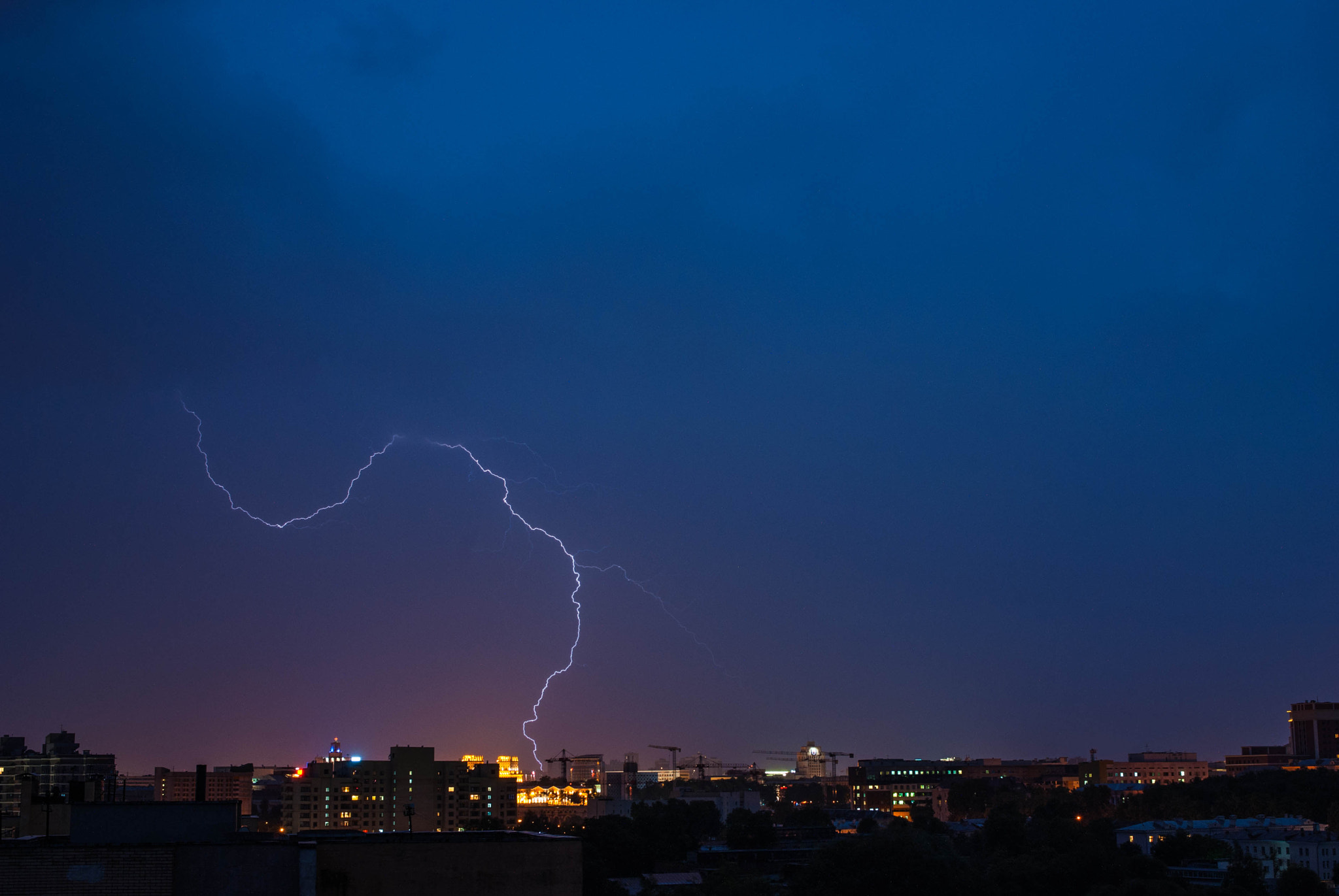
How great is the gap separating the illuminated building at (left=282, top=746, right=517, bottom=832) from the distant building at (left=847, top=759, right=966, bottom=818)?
45.4m

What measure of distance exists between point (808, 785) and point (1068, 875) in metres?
120

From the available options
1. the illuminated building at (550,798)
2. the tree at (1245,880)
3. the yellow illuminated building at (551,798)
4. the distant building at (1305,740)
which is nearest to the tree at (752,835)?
the tree at (1245,880)

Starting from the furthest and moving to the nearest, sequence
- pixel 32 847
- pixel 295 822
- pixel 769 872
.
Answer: pixel 295 822 < pixel 769 872 < pixel 32 847

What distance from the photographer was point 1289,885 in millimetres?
49656

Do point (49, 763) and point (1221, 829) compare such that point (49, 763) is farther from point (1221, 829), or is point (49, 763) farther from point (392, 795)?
point (1221, 829)

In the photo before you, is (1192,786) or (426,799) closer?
(426,799)

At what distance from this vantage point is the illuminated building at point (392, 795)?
82750 mm

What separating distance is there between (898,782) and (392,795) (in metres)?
69.8

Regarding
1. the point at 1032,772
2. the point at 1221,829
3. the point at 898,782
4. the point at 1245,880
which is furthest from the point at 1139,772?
the point at 1245,880

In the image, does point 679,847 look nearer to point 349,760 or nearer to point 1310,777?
point 349,760

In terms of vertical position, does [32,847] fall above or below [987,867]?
above

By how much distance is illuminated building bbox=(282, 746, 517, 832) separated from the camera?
271ft

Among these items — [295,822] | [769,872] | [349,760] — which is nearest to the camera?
[769,872]

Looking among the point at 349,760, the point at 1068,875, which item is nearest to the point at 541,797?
the point at 349,760
